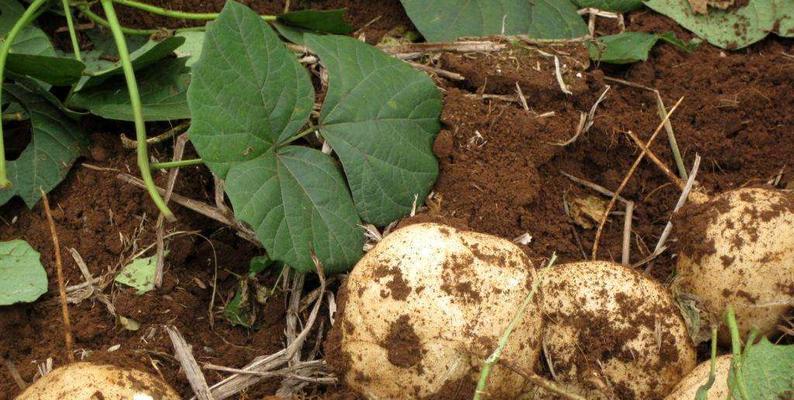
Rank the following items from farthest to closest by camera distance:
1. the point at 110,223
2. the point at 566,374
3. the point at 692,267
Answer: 1. the point at 110,223
2. the point at 692,267
3. the point at 566,374

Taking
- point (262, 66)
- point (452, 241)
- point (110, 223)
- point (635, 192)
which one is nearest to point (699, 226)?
point (635, 192)

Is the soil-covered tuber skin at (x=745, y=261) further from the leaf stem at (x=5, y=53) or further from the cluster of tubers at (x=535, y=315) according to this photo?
the leaf stem at (x=5, y=53)

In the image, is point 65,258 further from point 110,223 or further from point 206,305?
point 206,305

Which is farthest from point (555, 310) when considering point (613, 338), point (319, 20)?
point (319, 20)

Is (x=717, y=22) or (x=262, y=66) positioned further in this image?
(x=717, y=22)

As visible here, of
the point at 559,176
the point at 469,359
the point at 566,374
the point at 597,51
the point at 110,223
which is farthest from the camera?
the point at 597,51

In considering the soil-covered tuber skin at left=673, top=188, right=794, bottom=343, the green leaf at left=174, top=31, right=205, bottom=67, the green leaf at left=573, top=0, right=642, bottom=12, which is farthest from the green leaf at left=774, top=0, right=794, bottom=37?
the green leaf at left=174, top=31, right=205, bottom=67

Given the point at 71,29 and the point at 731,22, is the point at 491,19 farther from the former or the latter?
the point at 71,29
